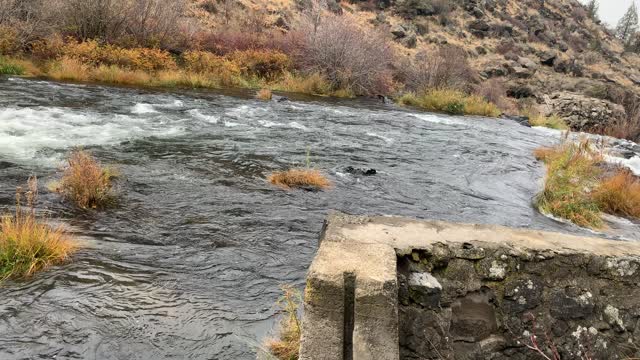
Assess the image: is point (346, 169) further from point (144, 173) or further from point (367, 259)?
point (367, 259)

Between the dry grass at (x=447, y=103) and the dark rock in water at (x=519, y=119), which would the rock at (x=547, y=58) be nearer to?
the dark rock in water at (x=519, y=119)

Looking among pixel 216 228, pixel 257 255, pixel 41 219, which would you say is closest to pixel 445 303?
pixel 257 255

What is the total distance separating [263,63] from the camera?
77.7ft

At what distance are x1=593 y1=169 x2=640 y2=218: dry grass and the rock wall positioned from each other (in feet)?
21.8

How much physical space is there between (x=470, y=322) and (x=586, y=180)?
7313 mm

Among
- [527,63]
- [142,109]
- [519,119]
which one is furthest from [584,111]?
[142,109]

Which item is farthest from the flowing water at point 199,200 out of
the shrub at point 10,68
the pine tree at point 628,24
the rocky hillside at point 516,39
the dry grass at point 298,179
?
the pine tree at point 628,24

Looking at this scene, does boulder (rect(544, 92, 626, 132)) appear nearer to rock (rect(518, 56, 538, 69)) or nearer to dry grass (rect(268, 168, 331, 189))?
rock (rect(518, 56, 538, 69))

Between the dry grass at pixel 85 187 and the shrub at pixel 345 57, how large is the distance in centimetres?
1742

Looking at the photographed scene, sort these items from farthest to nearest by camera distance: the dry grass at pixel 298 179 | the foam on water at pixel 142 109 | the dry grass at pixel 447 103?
1. the dry grass at pixel 447 103
2. the foam on water at pixel 142 109
3. the dry grass at pixel 298 179

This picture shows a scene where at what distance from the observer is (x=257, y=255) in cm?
567

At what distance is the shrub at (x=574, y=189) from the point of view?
8578 millimetres

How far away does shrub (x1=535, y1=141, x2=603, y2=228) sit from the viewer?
8578mm

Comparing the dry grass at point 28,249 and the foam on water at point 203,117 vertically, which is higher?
the foam on water at point 203,117
